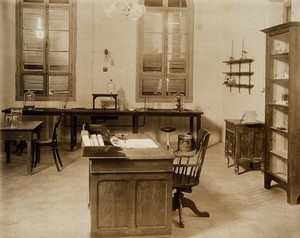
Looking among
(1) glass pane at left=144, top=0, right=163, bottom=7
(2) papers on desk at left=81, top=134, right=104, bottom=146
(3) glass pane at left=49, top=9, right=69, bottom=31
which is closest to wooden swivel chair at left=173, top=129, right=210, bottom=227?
(2) papers on desk at left=81, top=134, right=104, bottom=146

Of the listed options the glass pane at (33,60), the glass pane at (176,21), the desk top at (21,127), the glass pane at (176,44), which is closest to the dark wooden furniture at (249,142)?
A: the desk top at (21,127)

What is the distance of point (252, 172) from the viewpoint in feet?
25.1

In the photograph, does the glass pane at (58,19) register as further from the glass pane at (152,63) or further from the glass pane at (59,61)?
the glass pane at (152,63)

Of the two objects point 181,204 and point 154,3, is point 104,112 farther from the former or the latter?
point 181,204

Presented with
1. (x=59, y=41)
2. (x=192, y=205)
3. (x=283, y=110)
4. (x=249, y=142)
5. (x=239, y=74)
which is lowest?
(x=192, y=205)

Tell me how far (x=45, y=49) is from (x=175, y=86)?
323 centimetres

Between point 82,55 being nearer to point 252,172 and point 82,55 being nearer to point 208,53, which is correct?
point 208,53

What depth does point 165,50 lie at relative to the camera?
10.9 meters

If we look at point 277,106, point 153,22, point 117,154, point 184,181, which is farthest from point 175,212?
point 153,22

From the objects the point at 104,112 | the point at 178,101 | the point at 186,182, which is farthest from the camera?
the point at 178,101

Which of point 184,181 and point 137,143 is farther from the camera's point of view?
point 137,143

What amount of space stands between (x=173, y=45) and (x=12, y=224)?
711 cm

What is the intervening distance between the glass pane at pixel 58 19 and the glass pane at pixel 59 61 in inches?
24.1

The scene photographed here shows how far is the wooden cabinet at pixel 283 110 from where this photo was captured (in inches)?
219
